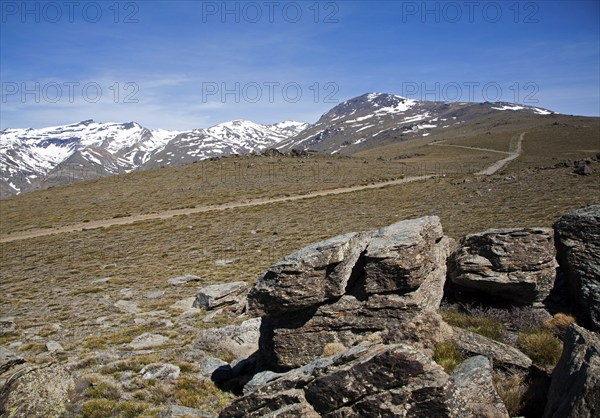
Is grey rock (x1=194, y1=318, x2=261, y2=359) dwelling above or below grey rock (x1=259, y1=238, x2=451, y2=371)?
below

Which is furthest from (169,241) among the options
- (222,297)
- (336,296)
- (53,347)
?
(336,296)

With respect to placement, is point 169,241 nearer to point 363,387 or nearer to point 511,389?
point 363,387

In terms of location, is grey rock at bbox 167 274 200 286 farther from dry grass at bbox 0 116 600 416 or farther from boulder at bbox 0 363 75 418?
boulder at bbox 0 363 75 418

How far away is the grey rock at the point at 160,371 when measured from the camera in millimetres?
12484

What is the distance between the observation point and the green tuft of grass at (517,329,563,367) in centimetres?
979

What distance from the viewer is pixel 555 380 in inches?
298

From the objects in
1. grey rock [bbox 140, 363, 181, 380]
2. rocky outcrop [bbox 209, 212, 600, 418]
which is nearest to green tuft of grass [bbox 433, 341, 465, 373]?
rocky outcrop [bbox 209, 212, 600, 418]

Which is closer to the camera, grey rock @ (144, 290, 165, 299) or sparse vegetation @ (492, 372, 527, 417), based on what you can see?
sparse vegetation @ (492, 372, 527, 417)

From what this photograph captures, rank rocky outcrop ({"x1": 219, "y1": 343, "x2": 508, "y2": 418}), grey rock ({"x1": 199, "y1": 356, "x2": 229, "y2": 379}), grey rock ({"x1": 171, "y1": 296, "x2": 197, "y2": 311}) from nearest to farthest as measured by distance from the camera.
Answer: rocky outcrop ({"x1": 219, "y1": 343, "x2": 508, "y2": 418}) → grey rock ({"x1": 199, "y1": 356, "x2": 229, "y2": 379}) → grey rock ({"x1": 171, "y1": 296, "x2": 197, "y2": 311})

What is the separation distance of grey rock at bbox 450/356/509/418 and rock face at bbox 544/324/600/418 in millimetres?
895

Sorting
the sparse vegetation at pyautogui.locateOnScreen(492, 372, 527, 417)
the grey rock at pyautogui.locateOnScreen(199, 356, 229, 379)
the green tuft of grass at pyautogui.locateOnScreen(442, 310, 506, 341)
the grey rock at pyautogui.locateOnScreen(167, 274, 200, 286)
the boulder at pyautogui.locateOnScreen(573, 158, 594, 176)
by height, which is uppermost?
the boulder at pyautogui.locateOnScreen(573, 158, 594, 176)

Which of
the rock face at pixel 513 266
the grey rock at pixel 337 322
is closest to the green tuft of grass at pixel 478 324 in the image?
the rock face at pixel 513 266

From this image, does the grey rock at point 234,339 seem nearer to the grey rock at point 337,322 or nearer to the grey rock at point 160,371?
the grey rock at point 160,371

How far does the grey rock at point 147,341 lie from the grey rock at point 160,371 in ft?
7.38
